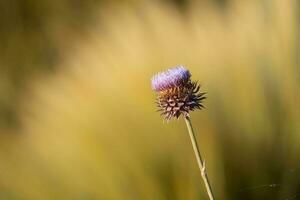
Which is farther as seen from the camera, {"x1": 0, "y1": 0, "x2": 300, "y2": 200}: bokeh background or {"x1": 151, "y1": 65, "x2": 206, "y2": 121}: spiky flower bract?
{"x1": 0, "y1": 0, "x2": 300, "y2": 200}: bokeh background

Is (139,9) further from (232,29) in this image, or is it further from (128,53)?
(232,29)

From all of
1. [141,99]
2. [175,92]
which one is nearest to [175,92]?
[175,92]

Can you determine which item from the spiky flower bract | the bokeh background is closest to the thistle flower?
the spiky flower bract

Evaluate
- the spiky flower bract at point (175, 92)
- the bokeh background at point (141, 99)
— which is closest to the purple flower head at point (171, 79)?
the spiky flower bract at point (175, 92)

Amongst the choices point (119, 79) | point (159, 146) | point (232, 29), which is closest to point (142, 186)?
point (159, 146)

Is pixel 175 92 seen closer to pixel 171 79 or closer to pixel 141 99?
pixel 171 79

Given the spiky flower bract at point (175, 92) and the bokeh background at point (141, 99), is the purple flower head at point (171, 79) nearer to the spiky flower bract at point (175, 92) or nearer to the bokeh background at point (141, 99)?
Answer: the spiky flower bract at point (175, 92)

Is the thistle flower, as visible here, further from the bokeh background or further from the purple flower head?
the bokeh background

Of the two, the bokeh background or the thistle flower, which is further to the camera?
the bokeh background

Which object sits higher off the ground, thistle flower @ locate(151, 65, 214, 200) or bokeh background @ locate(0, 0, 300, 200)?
bokeh background @ locate(0, 0, 300, 200)
